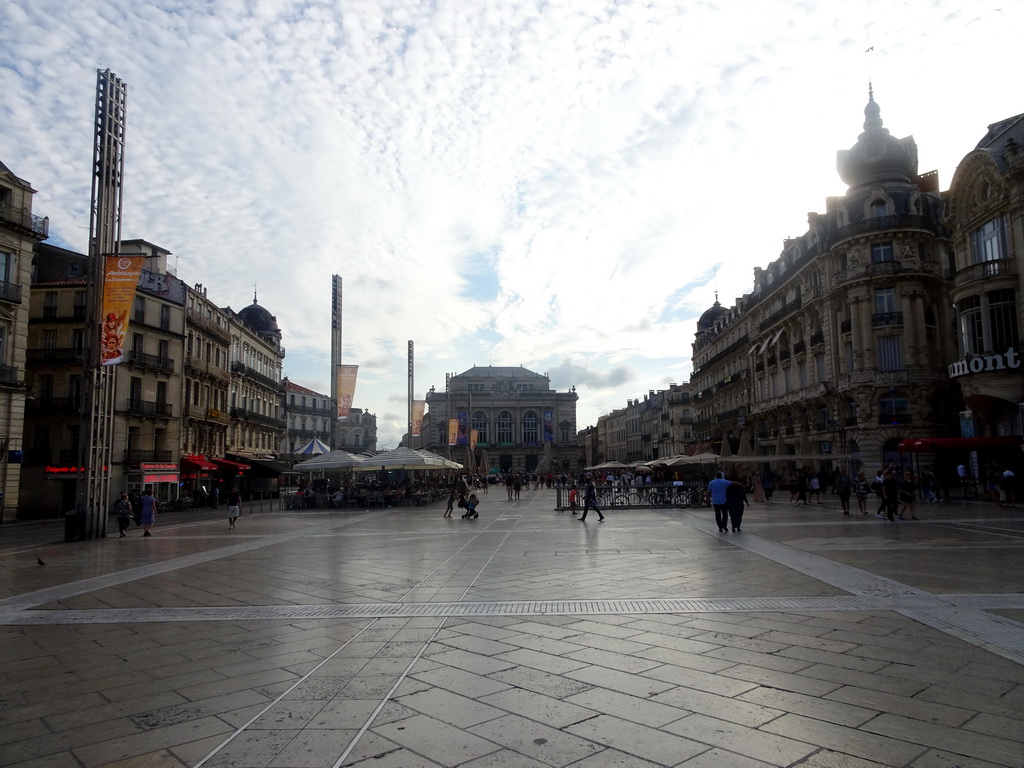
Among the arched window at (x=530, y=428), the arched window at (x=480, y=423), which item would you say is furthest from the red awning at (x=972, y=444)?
the arched window at (x=480, y=423)

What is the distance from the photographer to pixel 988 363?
26.8 metres

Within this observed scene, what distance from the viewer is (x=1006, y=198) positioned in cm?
2611

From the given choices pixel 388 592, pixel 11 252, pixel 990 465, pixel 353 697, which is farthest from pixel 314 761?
pixel 990 465

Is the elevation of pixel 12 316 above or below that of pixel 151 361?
above

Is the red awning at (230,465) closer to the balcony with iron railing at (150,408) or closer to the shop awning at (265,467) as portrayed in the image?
the shop awning at (265,467)

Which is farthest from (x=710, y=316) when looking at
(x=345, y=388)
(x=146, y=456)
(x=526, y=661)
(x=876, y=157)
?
(x=526, y=661)

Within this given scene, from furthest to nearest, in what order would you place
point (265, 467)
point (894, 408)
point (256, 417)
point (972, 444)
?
point (256, 417)
point (265, 467)
point (894, 408)
point (972, 444)

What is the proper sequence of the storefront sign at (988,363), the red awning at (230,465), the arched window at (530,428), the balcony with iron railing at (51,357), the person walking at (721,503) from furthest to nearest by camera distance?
the arched window at (530,428) < the red awning at (230,465) < the balcony with iron railing at (51,357) < the storefront sign at (988,363) < the person walking at (721,503)

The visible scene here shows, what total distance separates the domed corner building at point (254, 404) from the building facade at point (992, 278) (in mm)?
37606

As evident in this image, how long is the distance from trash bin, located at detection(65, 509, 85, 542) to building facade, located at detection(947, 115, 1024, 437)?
3104cm

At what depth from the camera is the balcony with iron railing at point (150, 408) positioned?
116ft

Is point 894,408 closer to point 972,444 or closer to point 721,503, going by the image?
point 972,444

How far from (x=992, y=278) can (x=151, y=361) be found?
38429 millimetres

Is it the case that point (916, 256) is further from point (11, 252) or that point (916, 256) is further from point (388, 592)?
point (11, 252)
